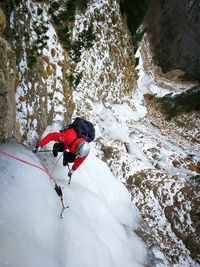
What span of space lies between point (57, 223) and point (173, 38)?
40.5 meters

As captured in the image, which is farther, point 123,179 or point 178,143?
point 178,143

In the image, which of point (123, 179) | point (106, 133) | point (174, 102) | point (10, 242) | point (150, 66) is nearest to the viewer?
point (10, 242)

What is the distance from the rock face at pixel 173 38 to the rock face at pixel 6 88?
3215cm

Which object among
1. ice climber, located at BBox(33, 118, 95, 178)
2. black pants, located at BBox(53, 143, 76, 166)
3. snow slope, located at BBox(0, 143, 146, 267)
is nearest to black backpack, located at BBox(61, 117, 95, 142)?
ice climber, located at BBox(33, 118, 95, 178)

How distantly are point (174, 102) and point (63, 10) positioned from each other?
14664mm

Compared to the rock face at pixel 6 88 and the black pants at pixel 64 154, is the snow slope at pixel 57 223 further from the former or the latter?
the rock face at pixel 6 88

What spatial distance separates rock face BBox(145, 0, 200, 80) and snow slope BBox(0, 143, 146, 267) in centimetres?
3169

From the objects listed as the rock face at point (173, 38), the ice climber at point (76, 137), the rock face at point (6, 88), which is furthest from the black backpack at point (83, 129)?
the rock face at point (173, 38)

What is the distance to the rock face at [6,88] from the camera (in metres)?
5.44

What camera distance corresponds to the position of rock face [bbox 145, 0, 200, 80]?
3691cm

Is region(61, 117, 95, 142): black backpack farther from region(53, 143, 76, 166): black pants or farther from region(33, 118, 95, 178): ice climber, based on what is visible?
region(53, 143, 76, 166): black pants

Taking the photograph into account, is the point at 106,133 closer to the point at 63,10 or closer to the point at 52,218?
the point at 63,10

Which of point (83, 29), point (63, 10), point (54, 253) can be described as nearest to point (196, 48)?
point (83, 29)

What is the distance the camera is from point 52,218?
4.46 m
